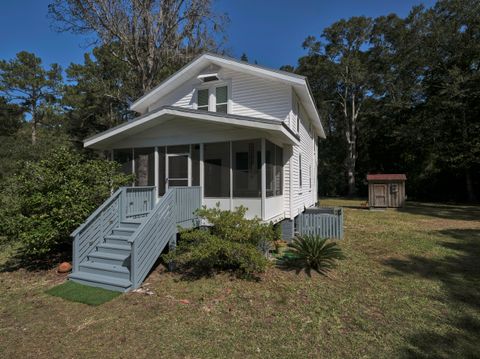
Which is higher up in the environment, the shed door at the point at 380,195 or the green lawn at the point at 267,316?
the shed door at the point at 380,195

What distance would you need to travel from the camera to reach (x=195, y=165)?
841 centimetres

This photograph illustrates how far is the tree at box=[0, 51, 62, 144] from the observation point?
29266mm

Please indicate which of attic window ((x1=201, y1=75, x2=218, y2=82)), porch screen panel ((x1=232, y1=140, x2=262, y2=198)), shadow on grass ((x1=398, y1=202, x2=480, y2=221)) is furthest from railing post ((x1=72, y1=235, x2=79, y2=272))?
shadow on grass ((x1=398, y1=202, x2=480, y2=221))

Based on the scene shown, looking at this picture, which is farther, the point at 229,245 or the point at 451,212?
the point at 451,212

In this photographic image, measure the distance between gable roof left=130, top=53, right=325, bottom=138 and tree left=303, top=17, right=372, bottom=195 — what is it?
1831 centimetres

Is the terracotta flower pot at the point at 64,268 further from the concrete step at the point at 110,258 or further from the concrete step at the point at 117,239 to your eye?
the concrete step at the point at 117,239

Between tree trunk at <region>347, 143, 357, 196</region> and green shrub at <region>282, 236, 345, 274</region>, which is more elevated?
tree trunk at <region>347, 143, 357, 196</region>

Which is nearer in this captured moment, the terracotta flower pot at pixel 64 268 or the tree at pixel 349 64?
the terracotta flower pot at pixel 64 268

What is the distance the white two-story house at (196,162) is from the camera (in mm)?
5902

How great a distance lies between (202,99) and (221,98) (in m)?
0.85

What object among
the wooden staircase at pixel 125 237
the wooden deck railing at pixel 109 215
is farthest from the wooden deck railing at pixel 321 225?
the wooden deck railing at pixel 109 215

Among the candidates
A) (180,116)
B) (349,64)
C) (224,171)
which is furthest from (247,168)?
(349,64)

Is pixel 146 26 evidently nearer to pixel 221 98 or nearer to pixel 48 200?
pixel 221 98

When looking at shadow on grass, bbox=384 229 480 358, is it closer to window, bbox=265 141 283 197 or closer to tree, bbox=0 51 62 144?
window, bbox=265 141 283 197
